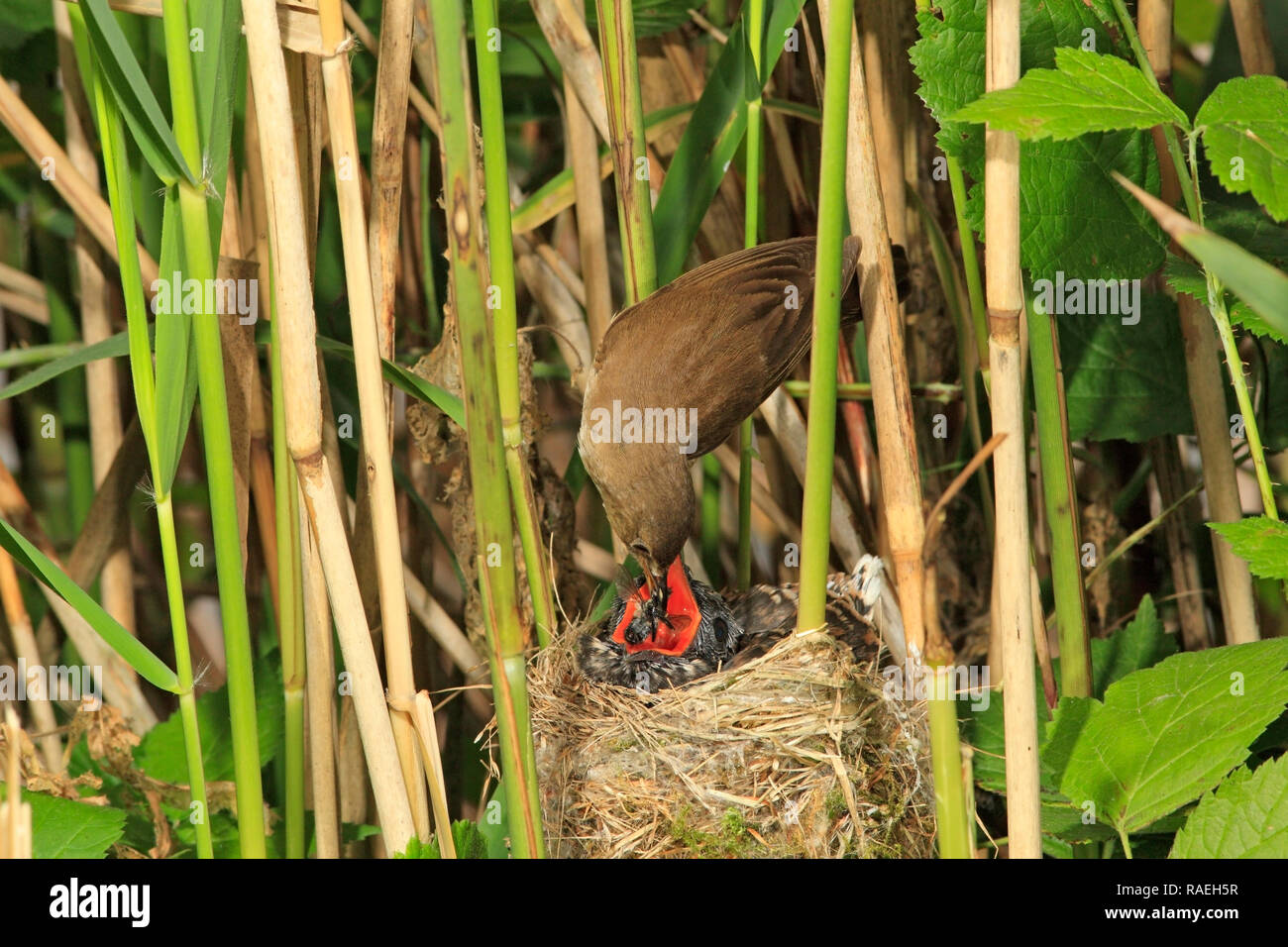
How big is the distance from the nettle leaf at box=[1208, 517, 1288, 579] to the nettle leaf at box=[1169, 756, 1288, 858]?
0.63 feet

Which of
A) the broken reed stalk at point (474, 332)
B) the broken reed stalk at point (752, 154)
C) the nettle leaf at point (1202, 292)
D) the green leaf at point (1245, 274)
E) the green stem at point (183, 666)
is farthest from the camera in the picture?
the broken reed stalk at point (752, 154)

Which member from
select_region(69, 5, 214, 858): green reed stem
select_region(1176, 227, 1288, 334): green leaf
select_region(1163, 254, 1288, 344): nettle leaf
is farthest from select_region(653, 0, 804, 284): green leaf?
select_region(1176, 227, 1288, 334): green leaf

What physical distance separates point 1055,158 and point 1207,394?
39 cm

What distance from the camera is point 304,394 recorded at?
993 millimetres

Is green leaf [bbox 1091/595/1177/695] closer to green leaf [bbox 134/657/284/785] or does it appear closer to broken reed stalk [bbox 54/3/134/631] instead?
green leaf [bbox 134/657/284/785]

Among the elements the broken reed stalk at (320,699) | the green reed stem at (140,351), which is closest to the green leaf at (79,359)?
the green reed stem at (140,351)

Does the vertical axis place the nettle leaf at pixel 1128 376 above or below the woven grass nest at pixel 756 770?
above

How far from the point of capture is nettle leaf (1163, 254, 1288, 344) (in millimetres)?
1076

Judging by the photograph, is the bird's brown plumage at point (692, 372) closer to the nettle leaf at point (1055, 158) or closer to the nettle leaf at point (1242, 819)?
the nettle leaf at point (1055, 158)

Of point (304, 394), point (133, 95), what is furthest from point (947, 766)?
point (133, 95)

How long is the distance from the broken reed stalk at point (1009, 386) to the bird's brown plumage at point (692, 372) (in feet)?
2.02

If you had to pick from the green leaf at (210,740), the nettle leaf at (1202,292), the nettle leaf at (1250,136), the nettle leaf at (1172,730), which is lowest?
the nettle leaf at (1172,730)

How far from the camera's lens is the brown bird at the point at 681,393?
1.54 meters
